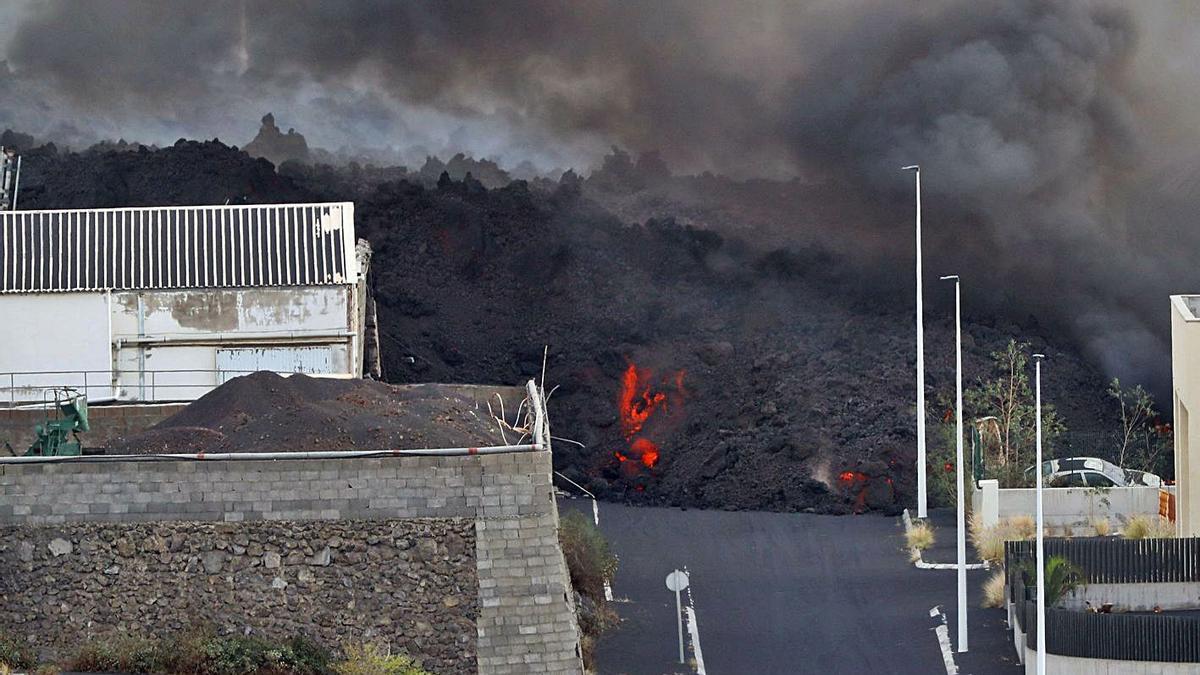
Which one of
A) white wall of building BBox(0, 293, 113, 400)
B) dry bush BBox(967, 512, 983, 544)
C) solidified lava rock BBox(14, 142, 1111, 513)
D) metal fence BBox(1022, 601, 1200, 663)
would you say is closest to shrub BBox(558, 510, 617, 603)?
dry bush BBox(967, 512, 983, 544)

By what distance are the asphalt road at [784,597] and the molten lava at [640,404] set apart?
2756 mm

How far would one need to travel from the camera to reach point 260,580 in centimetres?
2992

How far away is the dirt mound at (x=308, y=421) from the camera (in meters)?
31.3

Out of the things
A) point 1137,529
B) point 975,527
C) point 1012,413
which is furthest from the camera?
point 1012,413

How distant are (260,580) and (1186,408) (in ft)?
52.7

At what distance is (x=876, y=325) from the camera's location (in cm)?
5097

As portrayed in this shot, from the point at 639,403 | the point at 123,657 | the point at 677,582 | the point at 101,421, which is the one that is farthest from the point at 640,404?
the point at 123,657

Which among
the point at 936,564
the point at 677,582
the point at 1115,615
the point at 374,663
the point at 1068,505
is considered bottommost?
the point at 374,663

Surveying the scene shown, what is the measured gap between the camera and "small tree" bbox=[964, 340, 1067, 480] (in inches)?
1698

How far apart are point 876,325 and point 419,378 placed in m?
10.0

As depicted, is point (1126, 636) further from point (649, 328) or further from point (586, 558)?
point (649, 328)

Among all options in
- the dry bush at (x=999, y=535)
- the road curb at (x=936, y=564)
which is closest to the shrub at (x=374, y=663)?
the road curb at (x=936, y=564)

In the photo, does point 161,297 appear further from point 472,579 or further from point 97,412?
point 472,579

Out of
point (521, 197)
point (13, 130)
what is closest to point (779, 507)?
point (521, 197)
